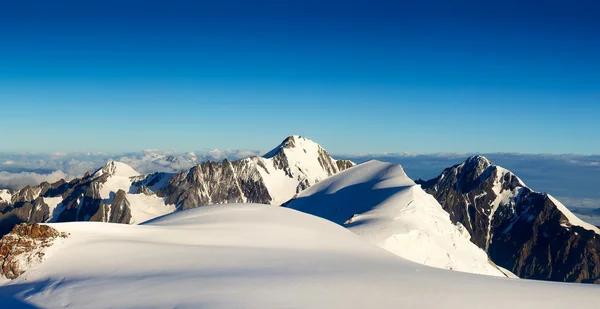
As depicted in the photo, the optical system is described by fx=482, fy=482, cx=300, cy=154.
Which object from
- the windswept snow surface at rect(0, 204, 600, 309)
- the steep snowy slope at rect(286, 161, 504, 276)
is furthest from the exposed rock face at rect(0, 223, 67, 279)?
the steep snowy slope at rect(286, 161, 504, 276)

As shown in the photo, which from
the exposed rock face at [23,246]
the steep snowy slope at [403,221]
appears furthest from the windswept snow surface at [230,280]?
the steep snowy slope at [403,221]

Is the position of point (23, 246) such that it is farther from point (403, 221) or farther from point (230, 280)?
point (403, 221)

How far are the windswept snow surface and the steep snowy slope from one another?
58956 mm

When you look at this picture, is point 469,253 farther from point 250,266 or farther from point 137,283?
point 137,283

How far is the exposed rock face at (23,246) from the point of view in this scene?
34938mm

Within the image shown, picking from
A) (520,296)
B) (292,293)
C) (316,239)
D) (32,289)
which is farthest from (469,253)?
(32,289)

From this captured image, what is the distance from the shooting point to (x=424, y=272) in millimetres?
43250

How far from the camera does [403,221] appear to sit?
381 ft

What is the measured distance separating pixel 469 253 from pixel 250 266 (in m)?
97.4

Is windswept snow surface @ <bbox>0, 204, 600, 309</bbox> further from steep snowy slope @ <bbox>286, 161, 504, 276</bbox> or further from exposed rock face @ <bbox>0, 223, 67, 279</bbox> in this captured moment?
steep snowy slope @ <bbox>286, 161, 504, 276</bbox>

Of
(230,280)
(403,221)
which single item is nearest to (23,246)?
(230,280)

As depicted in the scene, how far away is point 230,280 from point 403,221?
8774 cm

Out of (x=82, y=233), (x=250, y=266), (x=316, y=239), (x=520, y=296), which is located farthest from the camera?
(x=316, y=239)

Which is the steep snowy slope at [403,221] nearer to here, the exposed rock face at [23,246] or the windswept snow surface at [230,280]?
the windswept snow surface at [230,280]
